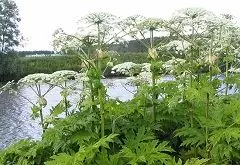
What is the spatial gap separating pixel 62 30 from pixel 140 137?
1.37 metres

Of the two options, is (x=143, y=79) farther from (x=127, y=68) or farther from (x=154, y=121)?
(x=154, y=121)

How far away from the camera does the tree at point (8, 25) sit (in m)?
69.9

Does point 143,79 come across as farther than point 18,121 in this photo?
No

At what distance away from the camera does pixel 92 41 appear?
4.94 m

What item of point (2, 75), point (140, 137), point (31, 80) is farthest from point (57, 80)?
point (2, 75)

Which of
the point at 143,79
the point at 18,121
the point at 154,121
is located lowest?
the point at 18,121

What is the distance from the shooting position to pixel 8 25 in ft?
232

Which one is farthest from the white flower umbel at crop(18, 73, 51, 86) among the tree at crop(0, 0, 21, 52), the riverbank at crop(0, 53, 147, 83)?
the tree at crop(0, 0, 21, 52)

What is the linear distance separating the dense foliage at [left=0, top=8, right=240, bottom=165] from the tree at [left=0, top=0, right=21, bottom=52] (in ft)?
218

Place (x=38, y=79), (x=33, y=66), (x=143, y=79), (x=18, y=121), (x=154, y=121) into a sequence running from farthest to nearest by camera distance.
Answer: (x=33, y=66) < (x=18, y=121) < (x=143, y=79) < (x=38, y=79) < (x=154, y=121)

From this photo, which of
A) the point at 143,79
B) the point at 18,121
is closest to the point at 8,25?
the point at 18,121

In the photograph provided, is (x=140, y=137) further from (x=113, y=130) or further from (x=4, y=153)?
(x=4, y=153)

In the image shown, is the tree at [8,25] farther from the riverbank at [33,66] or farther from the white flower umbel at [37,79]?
the white flower umbel at [37,79]

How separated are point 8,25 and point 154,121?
225 feet
